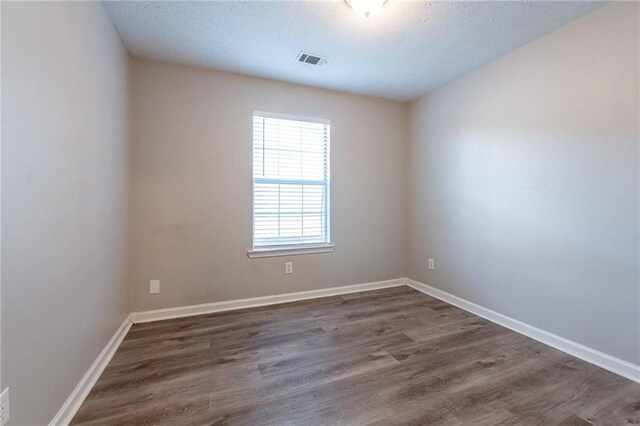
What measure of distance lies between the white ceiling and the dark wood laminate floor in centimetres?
245

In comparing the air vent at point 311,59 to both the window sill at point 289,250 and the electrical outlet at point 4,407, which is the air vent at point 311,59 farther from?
the electrical outlet at point 4,407

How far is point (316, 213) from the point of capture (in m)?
3.23

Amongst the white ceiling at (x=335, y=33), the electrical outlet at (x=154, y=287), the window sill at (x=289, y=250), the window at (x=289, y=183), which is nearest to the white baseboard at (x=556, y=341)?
the window sill at (x=289, y=250)

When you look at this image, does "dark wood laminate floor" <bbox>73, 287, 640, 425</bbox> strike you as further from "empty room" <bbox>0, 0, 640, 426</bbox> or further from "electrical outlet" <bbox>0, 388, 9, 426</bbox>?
"electrical outlet" <bbox>0, 388, 9, 426</bbox>

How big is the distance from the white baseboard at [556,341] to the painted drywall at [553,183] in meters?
0.05

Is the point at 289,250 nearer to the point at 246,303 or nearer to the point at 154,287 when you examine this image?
the point at 246,303

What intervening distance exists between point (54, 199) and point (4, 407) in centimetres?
83

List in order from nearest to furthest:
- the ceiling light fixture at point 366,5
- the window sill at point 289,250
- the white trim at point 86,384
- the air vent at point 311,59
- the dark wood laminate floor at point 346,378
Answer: the white trim at point 86,384
the dark wood laminate floor at point 346,378
the ceiling light fixture at point 366,5
the air vent at point 311,59
the window sill at point 289,250

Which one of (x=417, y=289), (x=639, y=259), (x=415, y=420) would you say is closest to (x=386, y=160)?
(x=417, y=289)

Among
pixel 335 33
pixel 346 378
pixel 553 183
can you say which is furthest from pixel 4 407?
pixel 553 183

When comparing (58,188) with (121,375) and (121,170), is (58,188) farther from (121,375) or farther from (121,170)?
(121,375)

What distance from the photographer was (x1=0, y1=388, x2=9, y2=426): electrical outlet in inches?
37.0

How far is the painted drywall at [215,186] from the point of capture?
2516 millimetres

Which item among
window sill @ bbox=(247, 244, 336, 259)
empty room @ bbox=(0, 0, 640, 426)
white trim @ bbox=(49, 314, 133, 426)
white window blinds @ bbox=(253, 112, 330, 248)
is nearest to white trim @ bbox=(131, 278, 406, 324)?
empty room @ bbox=(0, 0, 640, 426)
